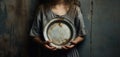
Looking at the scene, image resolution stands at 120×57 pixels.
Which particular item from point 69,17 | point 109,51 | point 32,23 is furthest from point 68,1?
point 109,51

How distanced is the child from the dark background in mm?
104

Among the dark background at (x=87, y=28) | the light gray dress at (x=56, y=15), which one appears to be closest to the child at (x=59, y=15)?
the light gray dress at (x=56, y=15)

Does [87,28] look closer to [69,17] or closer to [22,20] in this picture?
[69,17]

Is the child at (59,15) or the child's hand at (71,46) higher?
the child at (59,15)

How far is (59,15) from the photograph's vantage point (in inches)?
97.1

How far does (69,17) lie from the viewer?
8.14ft

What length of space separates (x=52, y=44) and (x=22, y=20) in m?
0.36

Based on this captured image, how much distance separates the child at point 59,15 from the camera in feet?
8.13

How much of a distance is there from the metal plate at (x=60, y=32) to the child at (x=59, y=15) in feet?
0.13

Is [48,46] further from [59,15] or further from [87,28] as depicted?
[87,28]

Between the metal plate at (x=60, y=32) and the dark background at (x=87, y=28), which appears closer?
the metal plate at (x=60, y=32)

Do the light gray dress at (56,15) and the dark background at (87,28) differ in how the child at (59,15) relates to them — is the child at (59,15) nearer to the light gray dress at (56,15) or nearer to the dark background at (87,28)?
the light gray dress at (56,15)

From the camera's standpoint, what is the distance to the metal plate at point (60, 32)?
97.0 inches

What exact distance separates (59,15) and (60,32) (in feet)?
0.44
